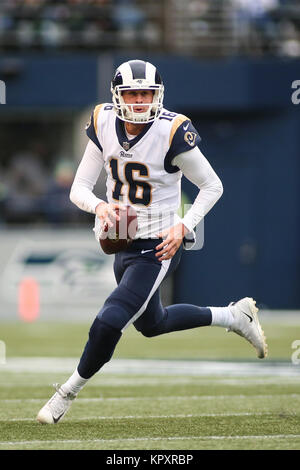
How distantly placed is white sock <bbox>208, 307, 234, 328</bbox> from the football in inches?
25.3

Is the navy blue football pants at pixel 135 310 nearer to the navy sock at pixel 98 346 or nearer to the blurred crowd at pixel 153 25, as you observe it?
the navy sock at pixel 98 346

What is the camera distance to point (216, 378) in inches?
268

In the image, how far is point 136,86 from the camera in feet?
15.1

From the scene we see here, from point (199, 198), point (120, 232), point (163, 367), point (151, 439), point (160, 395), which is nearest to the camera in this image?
point (151, 439)

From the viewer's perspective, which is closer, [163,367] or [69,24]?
[163,367]

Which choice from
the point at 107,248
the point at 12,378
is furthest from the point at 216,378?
the point at 107,248

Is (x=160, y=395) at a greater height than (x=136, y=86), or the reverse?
(x=136, y=86)

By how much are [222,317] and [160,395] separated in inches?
43.2

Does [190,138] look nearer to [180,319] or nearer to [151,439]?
[180,319]

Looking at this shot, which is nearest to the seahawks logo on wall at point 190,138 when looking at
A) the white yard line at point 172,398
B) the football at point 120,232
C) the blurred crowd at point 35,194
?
the football at point 120,232

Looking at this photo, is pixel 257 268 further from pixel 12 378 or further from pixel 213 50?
pixel 12 378

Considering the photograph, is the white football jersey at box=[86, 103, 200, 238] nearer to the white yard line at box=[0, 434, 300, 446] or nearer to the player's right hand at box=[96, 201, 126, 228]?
the player's right hand at box=[96, 201, 126, 228]

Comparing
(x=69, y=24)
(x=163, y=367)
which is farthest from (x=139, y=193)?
(x=69, y=24)

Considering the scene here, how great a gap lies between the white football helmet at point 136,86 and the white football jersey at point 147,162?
85 mm
